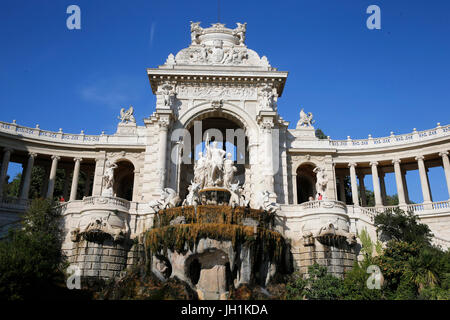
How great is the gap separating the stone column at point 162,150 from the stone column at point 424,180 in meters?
25.2

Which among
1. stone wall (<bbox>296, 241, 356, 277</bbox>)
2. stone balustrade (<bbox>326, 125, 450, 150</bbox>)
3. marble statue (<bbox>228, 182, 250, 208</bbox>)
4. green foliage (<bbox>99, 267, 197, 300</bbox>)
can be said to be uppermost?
stone balustrade (<bbox>326, 125, 450, 150</bbox>)

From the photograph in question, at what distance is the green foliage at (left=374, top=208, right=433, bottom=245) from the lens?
93.6 feet

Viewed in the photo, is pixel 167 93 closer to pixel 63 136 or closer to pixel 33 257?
pixel 63 136

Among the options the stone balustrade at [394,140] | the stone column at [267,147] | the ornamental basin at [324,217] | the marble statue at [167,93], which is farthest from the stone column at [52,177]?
the stone balustrade at [394,140]

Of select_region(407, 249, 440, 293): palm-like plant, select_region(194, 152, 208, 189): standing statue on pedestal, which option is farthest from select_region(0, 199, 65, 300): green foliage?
select_region(407, 249, 440, 293): palm-like plant

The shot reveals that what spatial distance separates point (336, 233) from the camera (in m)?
27.9

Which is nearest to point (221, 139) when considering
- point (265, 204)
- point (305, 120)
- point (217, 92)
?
point (217, 92)

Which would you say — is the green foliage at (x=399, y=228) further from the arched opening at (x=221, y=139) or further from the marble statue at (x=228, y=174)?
the arched opening at (x=221, y=139)

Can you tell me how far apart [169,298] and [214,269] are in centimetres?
344

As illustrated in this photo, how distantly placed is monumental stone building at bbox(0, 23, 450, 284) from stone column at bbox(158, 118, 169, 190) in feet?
0.31

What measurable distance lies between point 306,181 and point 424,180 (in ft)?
43.1

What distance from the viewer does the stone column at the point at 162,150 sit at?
35.0 m

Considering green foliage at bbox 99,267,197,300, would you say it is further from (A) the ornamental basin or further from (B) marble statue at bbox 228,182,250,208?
(A) the ornamental basin

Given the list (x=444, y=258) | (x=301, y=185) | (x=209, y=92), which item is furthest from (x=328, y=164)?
(x=444, y=258)
